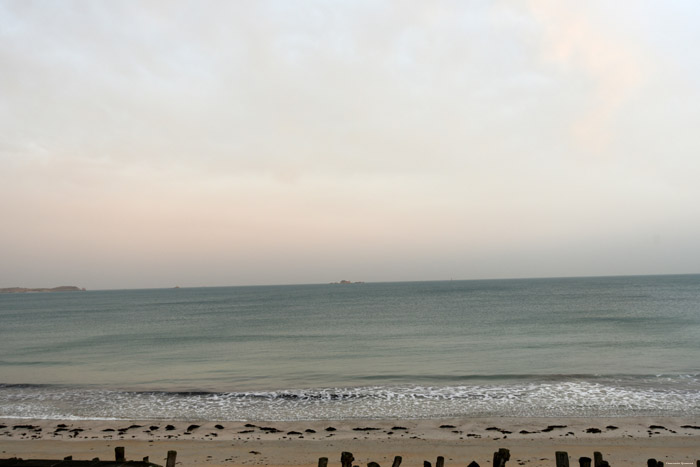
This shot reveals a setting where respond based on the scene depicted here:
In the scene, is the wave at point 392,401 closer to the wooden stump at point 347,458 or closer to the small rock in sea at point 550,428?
the small rock in sea at point 550,428

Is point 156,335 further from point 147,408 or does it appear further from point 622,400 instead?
point 622,400

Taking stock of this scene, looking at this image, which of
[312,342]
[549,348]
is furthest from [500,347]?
[312,342]

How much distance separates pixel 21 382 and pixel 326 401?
59.2 feet

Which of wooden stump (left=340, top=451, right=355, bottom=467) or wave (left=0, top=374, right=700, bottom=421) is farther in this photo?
wave (left=0, top=374, right=700, bottom=421)

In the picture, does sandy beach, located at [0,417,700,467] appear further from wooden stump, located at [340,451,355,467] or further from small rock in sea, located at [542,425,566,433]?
wooden stump, located at [340,451,355,467]

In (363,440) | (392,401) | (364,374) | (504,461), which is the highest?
(504,461)

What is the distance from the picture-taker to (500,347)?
3562 centimetres

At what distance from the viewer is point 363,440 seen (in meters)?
15.1

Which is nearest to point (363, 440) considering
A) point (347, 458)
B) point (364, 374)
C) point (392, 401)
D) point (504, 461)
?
point (392, 401)

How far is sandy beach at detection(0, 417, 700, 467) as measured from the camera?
44.0 feet

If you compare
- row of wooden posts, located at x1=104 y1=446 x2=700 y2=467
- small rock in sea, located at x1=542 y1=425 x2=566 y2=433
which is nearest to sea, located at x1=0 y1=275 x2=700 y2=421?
small rock in sea, located at x1=542 y1=425 x2=566 y2=433

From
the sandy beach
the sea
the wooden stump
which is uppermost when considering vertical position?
the wooden stump

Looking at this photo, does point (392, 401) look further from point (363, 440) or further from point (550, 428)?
Result: point (550, 428)

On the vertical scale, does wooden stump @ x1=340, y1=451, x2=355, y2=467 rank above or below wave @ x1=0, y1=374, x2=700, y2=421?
above
